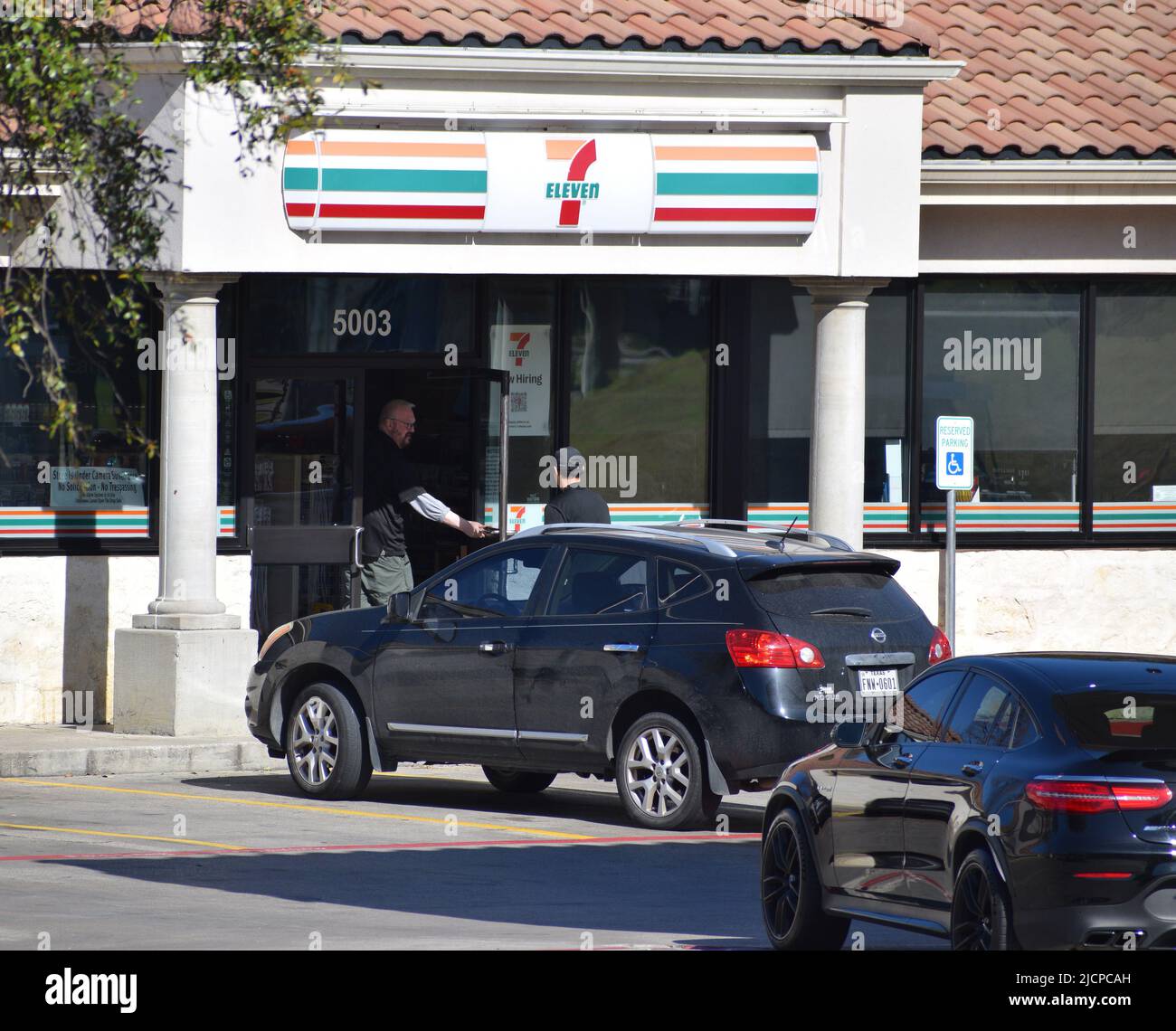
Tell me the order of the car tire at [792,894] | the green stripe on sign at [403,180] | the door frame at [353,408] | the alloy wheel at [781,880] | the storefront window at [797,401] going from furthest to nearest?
the storefront window at [797,401], the door frame at [353,408], the green stripe on sign at [403,180], the alloy wheel at [781,880], the car tire at [792,894]

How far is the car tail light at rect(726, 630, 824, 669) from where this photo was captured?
11.7m

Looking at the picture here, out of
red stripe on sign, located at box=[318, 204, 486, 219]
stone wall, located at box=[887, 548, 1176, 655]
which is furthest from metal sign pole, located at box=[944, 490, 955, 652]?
red stripe on sign, located at box=[318, 204, 486, 219]

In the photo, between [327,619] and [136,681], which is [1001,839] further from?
[136,681]

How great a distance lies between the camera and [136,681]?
15.7m

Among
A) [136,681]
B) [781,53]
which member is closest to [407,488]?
[136,681]

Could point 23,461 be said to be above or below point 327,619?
above

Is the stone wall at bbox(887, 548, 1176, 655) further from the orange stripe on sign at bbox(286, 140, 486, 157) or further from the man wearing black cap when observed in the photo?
the orange stripe on sign at bbox(286, 140, 486, 157)

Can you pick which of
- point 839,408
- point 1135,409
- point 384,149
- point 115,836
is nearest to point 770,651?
point 115,836

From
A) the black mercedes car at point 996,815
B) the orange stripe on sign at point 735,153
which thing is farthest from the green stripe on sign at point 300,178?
the black mercedes car at point 996,815

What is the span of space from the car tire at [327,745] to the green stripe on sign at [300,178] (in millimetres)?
4111

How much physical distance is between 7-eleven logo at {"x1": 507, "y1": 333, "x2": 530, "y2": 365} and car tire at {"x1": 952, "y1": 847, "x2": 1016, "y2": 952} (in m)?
10.7

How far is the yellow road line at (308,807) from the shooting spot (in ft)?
40.0

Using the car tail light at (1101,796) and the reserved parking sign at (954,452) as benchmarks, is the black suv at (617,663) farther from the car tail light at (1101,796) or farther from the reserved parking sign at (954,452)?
the car tail light at (1101,796)

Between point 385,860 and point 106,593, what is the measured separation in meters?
6.40
